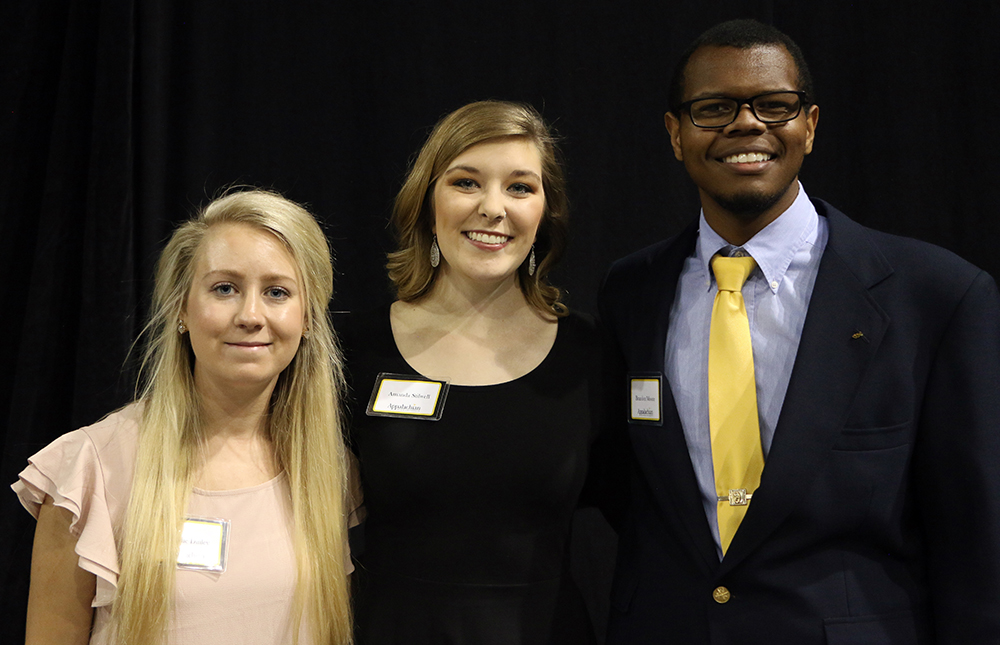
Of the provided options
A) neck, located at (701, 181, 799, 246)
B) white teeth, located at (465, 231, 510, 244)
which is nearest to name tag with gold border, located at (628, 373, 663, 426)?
neck, located at (701, 181, 799, 246)

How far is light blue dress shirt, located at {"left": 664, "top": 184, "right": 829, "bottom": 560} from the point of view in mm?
1673

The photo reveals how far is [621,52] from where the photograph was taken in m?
2.90

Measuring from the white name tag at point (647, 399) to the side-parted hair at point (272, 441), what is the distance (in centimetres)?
70

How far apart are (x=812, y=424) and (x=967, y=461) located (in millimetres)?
291

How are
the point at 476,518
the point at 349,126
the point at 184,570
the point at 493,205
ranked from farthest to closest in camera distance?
the point at 349,126
the point at 493,205
the point at 476,518
the point at 184,570

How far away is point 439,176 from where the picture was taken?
2.07 meters

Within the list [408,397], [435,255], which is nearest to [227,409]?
[408,397]

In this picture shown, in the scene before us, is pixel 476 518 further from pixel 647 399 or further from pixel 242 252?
pixel 242 252

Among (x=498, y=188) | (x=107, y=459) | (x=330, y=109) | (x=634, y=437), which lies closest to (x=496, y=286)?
(x=498, y=188)

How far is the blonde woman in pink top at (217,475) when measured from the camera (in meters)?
1.64

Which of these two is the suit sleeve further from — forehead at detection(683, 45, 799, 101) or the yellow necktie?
forehead at detection(683, 45, 799, 101)

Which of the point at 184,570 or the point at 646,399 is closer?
the point at 184,570

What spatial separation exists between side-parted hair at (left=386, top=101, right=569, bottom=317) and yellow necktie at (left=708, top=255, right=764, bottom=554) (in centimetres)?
52

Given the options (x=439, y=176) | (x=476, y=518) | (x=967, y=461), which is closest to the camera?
(x=967, y=461)
